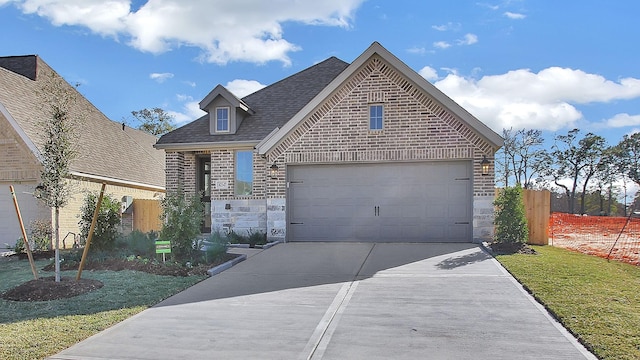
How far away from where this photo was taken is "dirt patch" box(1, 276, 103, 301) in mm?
7164

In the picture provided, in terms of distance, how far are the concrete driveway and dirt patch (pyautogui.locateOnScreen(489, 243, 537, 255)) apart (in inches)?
66.9

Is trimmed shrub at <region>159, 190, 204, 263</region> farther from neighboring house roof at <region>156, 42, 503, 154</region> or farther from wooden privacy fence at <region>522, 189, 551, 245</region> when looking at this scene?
wooden privacy fence at <region>522, 189, 551, 245</region>

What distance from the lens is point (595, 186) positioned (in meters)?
44.9

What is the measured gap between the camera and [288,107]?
16344mm

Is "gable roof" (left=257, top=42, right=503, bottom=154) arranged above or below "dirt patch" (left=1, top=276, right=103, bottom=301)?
above

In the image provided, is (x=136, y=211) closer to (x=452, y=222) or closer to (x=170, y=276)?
(x=170, y=276)

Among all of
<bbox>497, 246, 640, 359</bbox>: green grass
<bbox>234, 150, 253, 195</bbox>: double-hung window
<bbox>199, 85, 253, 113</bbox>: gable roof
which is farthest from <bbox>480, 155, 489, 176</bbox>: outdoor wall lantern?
<bbox>199, 85, 253, 113</bbox>: gable roof

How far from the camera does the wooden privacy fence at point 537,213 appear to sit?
1292 centimetres

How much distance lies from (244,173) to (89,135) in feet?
27.1

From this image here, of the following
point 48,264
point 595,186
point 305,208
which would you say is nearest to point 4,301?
point 48,264

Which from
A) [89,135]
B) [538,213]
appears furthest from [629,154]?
[89,135]

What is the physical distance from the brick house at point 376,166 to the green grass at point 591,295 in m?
2.86

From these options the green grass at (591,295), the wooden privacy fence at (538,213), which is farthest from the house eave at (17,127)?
the wooden privacy fence at (538,213)

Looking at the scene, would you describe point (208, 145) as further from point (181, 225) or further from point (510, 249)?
point (510, 249)
